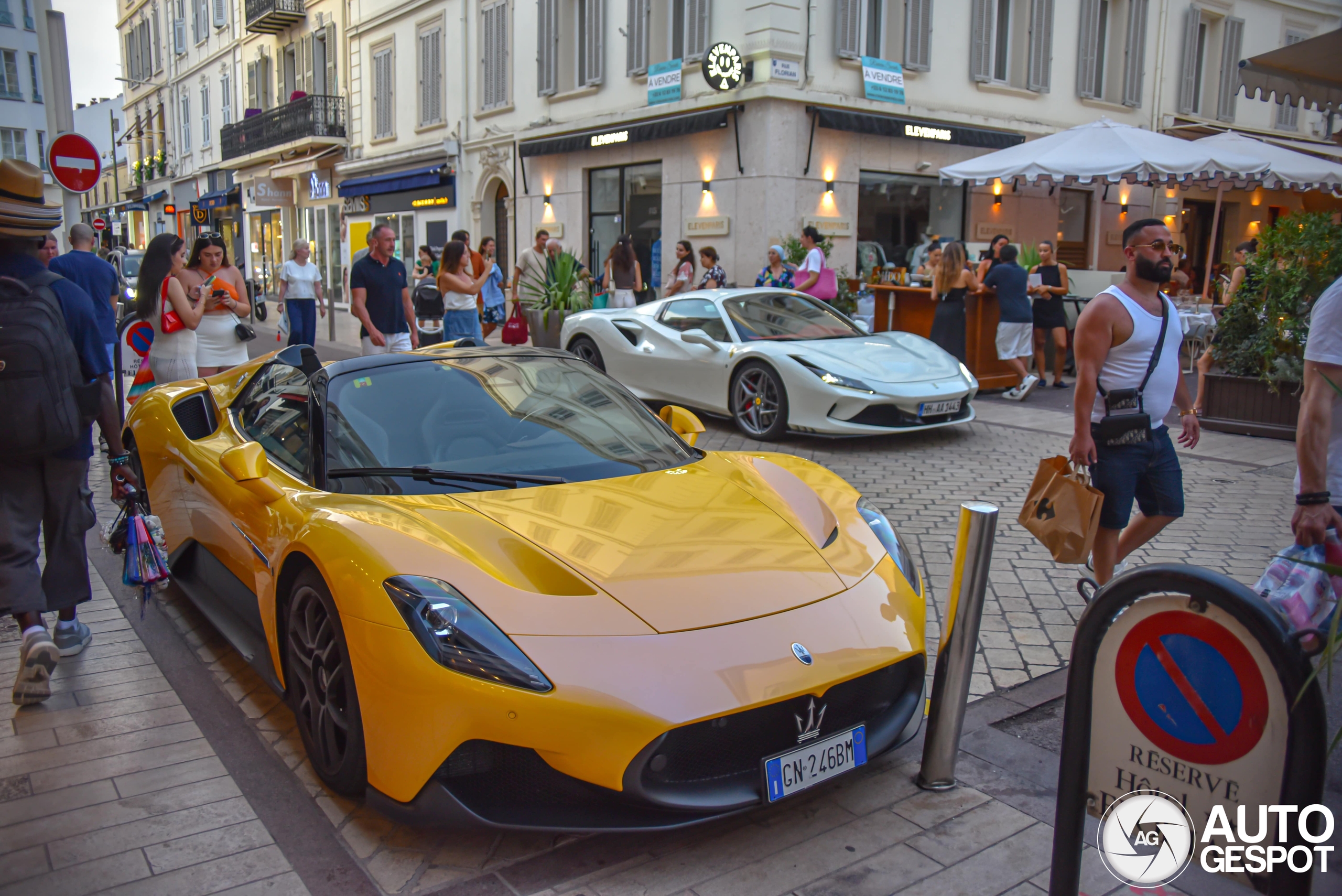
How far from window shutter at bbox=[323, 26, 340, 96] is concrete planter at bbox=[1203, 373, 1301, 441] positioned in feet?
85.5

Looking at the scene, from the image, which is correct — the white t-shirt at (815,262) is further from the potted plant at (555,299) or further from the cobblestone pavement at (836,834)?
the cobblestone pavement at (836,834)

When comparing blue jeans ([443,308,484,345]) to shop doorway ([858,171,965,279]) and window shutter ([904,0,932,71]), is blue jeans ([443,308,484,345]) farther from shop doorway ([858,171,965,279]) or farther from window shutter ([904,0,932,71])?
window shutter ([904,0,932,71])

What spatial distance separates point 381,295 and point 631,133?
397 inches

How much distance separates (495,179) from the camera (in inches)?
876

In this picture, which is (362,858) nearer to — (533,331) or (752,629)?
(752,629)

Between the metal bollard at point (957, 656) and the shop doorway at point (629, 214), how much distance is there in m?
14.9

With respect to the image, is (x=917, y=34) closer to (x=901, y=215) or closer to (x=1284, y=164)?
(x=901, y=215)

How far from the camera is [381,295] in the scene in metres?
8.72

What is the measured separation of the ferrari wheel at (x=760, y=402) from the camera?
8.56 metres

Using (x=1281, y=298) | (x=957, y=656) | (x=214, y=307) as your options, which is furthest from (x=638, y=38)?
(x=957, y=656)

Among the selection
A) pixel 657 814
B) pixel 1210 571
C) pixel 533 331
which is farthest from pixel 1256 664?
pixel 533 331

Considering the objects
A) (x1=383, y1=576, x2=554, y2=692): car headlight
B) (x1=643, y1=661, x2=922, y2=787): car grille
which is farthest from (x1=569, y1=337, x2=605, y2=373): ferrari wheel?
(x1=643, y1=661, x2=922, y2=787): car grille

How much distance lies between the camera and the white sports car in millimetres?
8219

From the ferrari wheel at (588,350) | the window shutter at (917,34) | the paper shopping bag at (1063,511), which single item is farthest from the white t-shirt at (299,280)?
the window shutter at (917,34)
